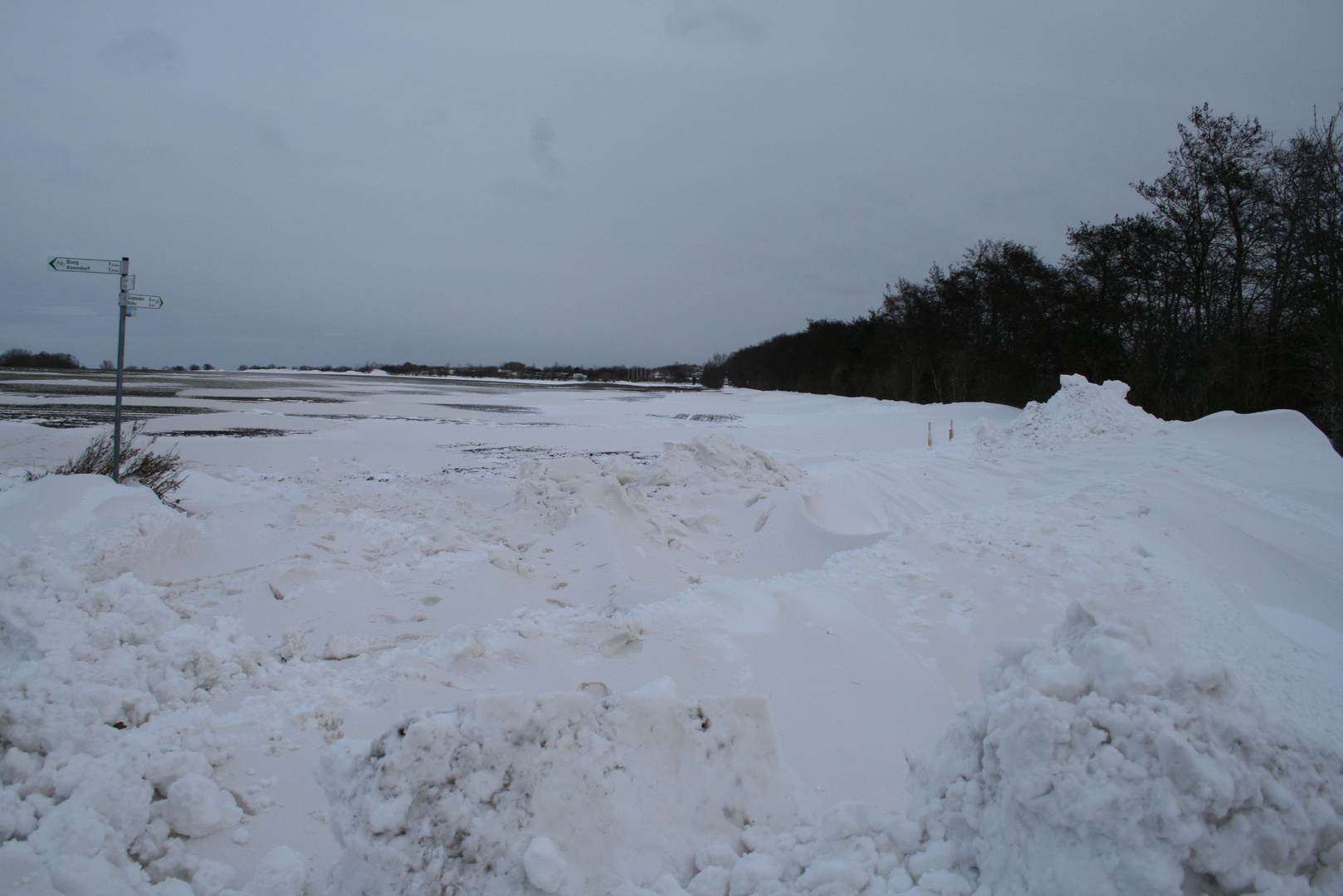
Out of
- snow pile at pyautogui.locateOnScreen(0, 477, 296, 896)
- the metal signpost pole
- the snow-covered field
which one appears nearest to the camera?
the snow-covered field

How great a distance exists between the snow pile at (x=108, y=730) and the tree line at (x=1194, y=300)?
1903cm

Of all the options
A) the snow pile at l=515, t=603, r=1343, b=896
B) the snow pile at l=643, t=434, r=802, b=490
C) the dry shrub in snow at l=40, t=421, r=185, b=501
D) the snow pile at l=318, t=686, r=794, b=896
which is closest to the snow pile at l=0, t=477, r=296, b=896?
the snow pile at l=318, t=686, r=794, b=896

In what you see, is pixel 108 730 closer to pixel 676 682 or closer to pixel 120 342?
pixel 676 682

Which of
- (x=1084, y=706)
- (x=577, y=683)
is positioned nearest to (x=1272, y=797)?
(x=1084, y=706)

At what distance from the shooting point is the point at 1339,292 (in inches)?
560

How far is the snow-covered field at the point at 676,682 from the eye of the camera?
6.79ft

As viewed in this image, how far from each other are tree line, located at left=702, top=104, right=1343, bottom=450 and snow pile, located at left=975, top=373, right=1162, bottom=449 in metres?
3.72

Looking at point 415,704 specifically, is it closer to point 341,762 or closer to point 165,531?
point 341,762

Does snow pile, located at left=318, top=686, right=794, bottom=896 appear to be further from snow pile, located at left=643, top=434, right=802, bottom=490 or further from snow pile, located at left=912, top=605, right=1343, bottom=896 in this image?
snow pile, located at left=643, top=434, right=802, bottom=490

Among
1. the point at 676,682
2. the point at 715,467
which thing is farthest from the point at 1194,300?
the point at 676,682

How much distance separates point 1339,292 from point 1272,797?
18332 mm

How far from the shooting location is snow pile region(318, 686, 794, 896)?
85.3 inches

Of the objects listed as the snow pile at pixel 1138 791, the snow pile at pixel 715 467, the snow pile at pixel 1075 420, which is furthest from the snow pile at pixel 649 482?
the snow pile at pixel 1075 420

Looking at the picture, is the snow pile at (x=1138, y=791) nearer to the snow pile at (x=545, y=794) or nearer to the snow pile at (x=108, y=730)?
the snow pile at (x=545, y=794)
